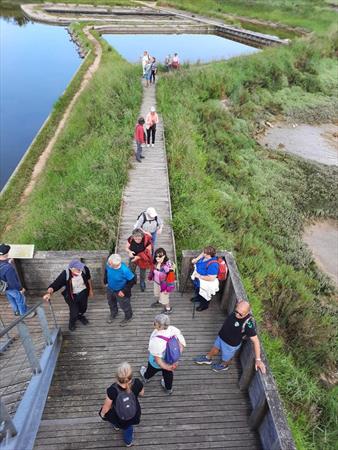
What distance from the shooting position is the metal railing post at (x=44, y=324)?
4.85m

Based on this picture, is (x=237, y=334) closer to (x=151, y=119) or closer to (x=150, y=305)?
(x=150, y=305)

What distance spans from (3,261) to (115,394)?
303 centimetres

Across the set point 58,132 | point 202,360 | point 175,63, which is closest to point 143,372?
point 202,360

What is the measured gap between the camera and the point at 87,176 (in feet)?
39.5

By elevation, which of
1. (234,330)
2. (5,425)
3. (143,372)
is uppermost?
(5,425)

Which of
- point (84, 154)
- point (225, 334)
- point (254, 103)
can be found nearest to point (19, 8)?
point (254, 103)

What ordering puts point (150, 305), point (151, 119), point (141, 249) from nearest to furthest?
point (141, 249) < point (150, 305) < point (151, 119)

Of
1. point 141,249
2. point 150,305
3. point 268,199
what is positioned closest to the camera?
point 141,249

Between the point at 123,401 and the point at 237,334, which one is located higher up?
the point at 123,401

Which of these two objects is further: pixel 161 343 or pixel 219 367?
pixel 219 367

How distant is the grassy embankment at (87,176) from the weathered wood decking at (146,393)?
2.71m

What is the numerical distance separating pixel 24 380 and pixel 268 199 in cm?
1127

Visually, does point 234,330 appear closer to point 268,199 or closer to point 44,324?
point 44,324

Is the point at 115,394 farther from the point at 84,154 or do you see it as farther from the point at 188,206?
the point at 84,154
